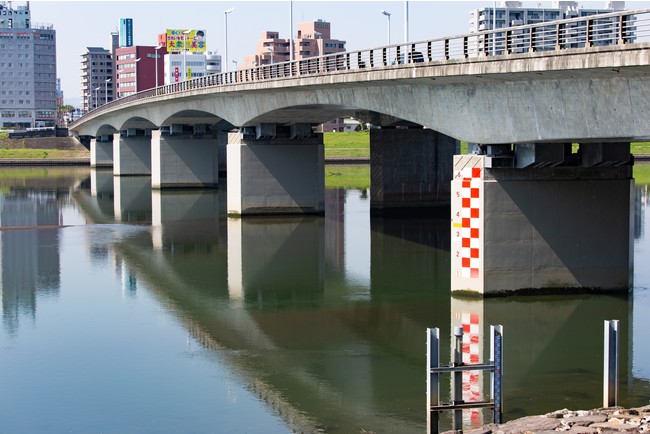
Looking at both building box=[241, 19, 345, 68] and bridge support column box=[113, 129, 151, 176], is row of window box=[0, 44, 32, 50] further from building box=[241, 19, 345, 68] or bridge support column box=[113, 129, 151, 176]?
bridge support column box=[113, 129, 151, 176]

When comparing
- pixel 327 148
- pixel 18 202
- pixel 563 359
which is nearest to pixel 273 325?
pixel 563 359

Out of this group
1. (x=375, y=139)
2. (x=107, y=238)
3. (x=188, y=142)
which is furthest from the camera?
(x=188, y=142)

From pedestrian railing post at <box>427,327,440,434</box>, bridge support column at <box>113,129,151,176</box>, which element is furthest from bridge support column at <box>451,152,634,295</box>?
bridge support column at <box>113,129,151,176</box>

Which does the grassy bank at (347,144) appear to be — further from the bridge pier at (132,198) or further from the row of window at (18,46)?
the row of window at (18,46)

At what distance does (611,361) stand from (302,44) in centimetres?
17051

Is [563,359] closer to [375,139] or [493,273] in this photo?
[493,273]

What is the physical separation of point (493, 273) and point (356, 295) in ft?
13.6

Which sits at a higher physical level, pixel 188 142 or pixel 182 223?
pixel 188 142

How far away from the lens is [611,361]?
15.5 m

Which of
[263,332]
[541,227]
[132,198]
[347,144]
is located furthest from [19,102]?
[263,332]

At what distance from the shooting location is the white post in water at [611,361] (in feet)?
50.1

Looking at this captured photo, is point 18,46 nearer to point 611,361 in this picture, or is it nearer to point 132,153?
point 132,153

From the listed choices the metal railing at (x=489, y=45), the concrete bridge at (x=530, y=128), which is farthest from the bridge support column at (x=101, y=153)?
the concrete bridge at (x=530, y=128)

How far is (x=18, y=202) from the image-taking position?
60.3 metres
